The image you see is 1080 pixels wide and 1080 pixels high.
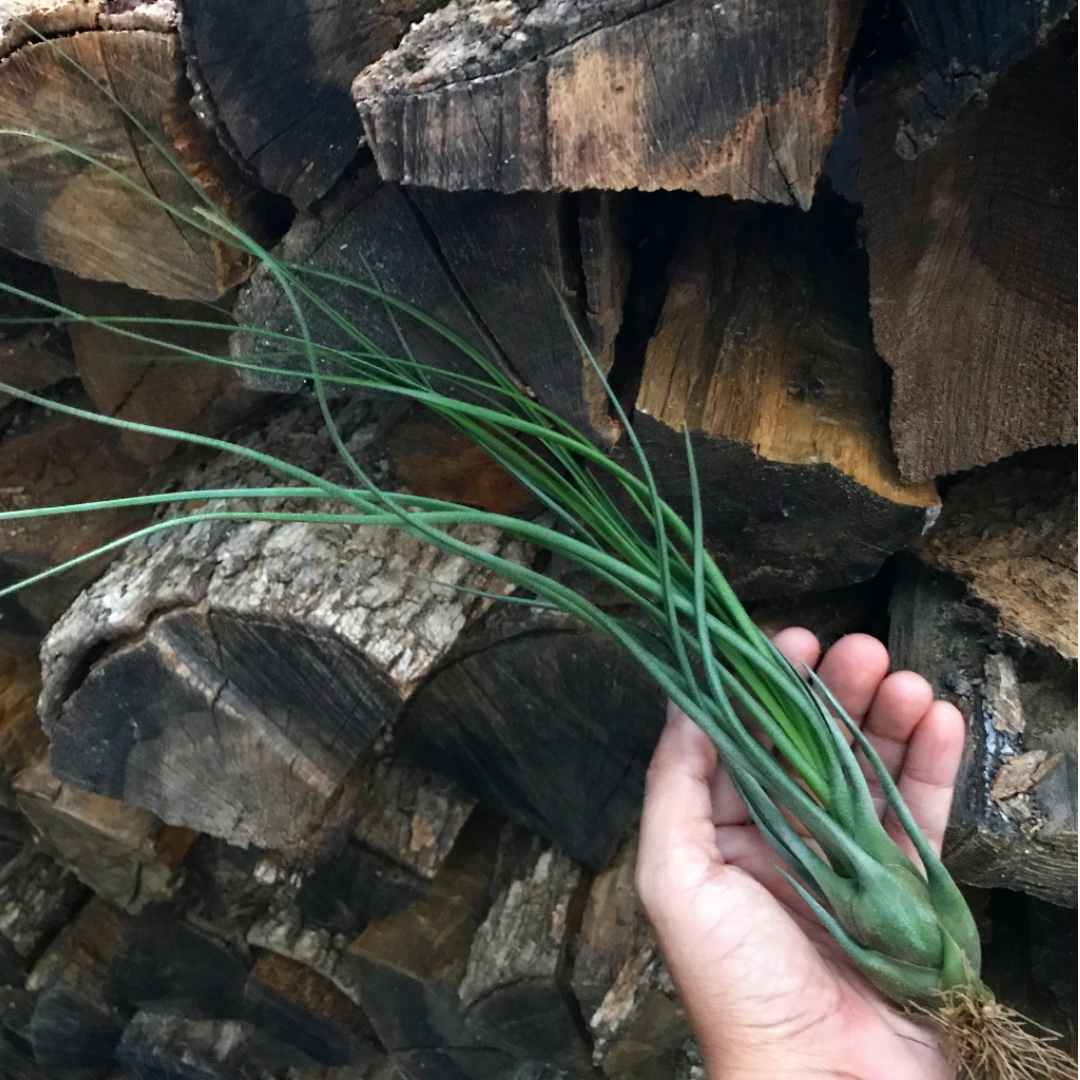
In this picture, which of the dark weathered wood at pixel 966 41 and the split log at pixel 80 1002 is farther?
the split log at pixel 80 1002

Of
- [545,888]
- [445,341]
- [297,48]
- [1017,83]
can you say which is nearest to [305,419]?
[445,341]

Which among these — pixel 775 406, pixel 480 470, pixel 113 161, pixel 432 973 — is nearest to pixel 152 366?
pixel 113 161

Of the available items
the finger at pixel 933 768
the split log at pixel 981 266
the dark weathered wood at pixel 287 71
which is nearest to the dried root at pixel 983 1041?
the finger at pixel 933 768

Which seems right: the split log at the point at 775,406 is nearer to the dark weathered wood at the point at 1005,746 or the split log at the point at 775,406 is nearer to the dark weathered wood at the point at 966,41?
the dark weathered wood at the point at 1005,746

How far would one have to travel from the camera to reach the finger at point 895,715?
74 cm

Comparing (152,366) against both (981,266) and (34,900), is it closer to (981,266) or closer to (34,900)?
(34,900)

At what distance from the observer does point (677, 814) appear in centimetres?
71

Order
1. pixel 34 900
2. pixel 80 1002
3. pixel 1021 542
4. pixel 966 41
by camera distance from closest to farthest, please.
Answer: pixel 966 41
pixel 1021 542
pixel 80 1002
pixel 34 900

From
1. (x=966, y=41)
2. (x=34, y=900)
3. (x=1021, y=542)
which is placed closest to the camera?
(x=966, y=41)

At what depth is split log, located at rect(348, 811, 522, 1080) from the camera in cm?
99

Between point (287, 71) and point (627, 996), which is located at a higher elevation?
point (287, 71)

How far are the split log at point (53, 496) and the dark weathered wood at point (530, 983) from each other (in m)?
0.66

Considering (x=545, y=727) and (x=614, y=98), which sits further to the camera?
(x=545, y=727)

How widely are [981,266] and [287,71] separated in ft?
1.92
